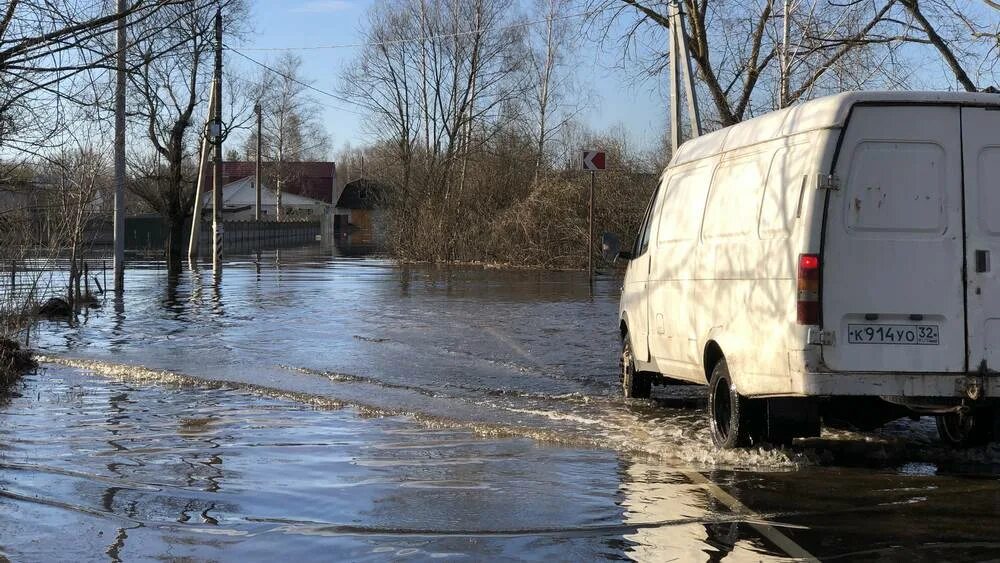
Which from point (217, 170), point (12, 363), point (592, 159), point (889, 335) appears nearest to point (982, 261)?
point (889, 335)

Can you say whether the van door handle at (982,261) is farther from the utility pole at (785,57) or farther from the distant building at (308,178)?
the distant building at (308,178)

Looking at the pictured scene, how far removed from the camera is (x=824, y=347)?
6715 millimetres

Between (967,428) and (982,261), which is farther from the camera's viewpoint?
(967,428)

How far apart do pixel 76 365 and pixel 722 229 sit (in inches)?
325

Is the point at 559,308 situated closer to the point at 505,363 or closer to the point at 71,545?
the point at 505,363

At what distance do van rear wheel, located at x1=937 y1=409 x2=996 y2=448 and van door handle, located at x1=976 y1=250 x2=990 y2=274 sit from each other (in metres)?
1.32

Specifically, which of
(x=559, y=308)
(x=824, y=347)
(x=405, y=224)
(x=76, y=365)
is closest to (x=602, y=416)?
(x=824, y=347)

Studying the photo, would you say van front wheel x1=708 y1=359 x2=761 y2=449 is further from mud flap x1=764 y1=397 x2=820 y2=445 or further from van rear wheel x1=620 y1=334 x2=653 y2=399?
van rear wheel x1=620 y1=334 x2=653 y2=399

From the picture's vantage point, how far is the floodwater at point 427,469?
18.2ft

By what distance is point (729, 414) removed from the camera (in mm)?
7883

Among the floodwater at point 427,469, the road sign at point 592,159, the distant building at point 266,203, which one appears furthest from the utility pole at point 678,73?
the distant building at point 266,203

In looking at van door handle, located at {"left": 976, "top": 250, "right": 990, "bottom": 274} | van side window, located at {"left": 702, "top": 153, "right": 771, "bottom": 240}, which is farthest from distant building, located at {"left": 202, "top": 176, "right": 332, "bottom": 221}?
van door handle, located at {"left": 976, "top": 250, "right": 990, "bottom": 274}

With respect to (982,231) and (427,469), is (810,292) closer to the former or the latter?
(982,231)

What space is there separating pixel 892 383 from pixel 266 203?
11289cm
